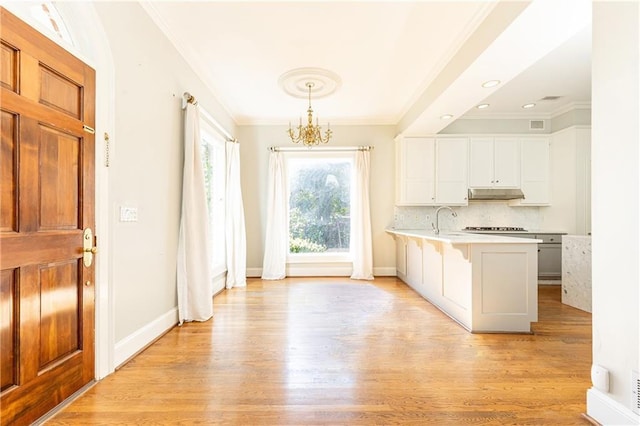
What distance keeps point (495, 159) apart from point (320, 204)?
322 cm

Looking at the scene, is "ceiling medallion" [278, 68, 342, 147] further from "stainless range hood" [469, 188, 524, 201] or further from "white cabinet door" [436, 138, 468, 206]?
"stainless range hood" [469, 188, 524, 201]

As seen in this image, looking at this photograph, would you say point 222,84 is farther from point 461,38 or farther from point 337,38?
point 461,38

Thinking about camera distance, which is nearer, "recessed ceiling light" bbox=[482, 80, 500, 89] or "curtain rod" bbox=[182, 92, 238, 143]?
"recessed ceiling light" bbox=[482, 80, 500, 89]

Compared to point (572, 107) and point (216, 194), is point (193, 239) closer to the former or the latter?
point (216, 194)

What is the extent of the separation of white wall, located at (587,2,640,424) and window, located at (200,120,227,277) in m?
4.16

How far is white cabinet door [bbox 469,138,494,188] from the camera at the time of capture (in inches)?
210

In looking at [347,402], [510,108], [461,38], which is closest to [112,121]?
[347,402]

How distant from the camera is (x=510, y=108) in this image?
5137mm

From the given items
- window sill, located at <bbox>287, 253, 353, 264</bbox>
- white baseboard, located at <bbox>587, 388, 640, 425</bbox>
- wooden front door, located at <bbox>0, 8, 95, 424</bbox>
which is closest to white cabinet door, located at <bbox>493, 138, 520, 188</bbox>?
window sill, located at <bbox>287, 253, 353, 264</bbox>

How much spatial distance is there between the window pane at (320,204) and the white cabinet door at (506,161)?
2.59 meters

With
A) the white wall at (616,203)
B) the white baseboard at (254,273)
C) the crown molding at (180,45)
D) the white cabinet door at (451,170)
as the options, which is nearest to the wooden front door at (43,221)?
the crown molding at (180,45)

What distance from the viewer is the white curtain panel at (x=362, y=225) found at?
543 cm

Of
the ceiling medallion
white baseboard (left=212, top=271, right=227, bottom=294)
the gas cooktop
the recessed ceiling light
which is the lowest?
white baseboard (left=212, top=271, right=227, bottom=294)

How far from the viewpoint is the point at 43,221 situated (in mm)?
1659
